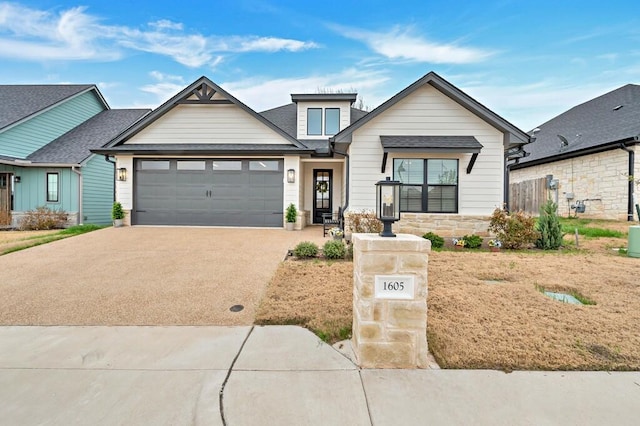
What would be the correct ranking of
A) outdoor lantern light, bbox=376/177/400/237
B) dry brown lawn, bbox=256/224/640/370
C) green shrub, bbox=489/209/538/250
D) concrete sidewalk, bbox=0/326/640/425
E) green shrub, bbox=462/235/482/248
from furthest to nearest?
green shrub, bbox=462/235/482/248 → green shrub, bbox=489/209/538/250 → outdoor lantern light, bbox=376/177/400/237 → dry brown lawn, bbox=256/224/640/370 → concrete sidewalk, bbox=0/326/640/425

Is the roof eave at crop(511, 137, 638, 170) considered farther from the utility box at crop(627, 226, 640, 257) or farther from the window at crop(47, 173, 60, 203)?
the window at crop(47, 173, 60, 203)

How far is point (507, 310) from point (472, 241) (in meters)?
4.45

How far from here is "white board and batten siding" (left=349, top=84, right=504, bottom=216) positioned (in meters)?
8.89

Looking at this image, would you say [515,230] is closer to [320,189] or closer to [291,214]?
[291,214]

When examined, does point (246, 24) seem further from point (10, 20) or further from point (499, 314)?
point (499, 314)

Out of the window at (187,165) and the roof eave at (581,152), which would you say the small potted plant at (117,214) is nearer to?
the window at (187,165)

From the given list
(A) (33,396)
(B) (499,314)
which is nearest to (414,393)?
(B) (499,314)

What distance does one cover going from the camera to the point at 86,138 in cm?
1462

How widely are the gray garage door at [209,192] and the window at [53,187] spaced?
16.1 ft

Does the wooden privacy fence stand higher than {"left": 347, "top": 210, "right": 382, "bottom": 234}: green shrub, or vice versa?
the wooden privacy fence

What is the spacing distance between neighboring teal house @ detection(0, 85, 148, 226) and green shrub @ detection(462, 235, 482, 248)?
15.4 meters

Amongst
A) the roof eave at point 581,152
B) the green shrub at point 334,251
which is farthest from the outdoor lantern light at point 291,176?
the roof eave at point 581,152

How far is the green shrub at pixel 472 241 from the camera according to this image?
7.68 meters

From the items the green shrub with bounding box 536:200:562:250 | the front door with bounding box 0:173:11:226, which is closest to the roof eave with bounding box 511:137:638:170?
the green shrub with bounding box 536:200:562:250
